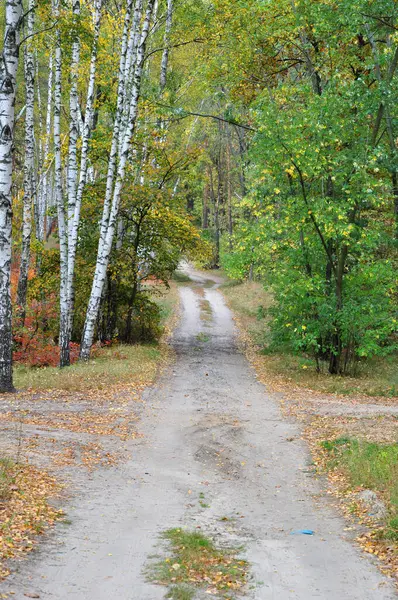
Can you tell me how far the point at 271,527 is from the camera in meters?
7.74

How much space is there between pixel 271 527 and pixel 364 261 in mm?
12412

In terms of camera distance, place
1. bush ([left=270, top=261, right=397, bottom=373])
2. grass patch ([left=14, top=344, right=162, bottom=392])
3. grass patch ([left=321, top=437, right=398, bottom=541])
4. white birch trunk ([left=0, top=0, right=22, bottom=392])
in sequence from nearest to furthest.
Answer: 1. grass patch ([left=321, top=437, right=398, bottom=541])
2. white birch trunk ([left=0, top=0, right=22, bottom=392])
3. grass patch ([left=14, top=344, right=162, bottom=392])
4. bush ([left=270, top=261, right=397, bottom=373])

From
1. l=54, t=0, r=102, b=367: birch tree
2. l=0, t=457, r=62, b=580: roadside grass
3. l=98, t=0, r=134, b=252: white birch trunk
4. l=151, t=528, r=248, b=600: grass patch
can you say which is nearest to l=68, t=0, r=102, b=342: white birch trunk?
l=54, t=0, r=102, b=367: birch tree

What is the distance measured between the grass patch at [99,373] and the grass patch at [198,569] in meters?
8.79

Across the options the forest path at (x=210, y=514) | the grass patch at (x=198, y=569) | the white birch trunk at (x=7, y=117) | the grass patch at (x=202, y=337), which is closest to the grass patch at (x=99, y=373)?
the forest path at (x=210, y=514)

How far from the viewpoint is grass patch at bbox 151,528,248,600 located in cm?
579

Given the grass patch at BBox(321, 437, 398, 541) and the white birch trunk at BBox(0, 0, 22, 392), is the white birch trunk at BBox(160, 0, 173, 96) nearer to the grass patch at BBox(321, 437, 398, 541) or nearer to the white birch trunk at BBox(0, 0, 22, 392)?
the white birch trunk at BBox(0, 0, 22, 392)

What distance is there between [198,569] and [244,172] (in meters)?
→ 15.3

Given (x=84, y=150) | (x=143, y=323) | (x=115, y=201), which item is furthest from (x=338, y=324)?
(x=84, y=150)

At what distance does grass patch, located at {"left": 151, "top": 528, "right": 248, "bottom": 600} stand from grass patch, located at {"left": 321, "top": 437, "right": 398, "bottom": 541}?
2.05 meters

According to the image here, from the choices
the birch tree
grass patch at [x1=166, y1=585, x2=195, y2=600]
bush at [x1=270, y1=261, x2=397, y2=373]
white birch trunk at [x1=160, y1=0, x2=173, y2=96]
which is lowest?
grass patch at [x1=166, y1=585, x2=195, y2=600]

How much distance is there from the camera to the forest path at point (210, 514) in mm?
5844

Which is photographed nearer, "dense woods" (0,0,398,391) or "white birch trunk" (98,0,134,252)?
"dense woods" (0,0,398,391)

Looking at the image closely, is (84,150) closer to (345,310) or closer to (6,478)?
(345,310)
